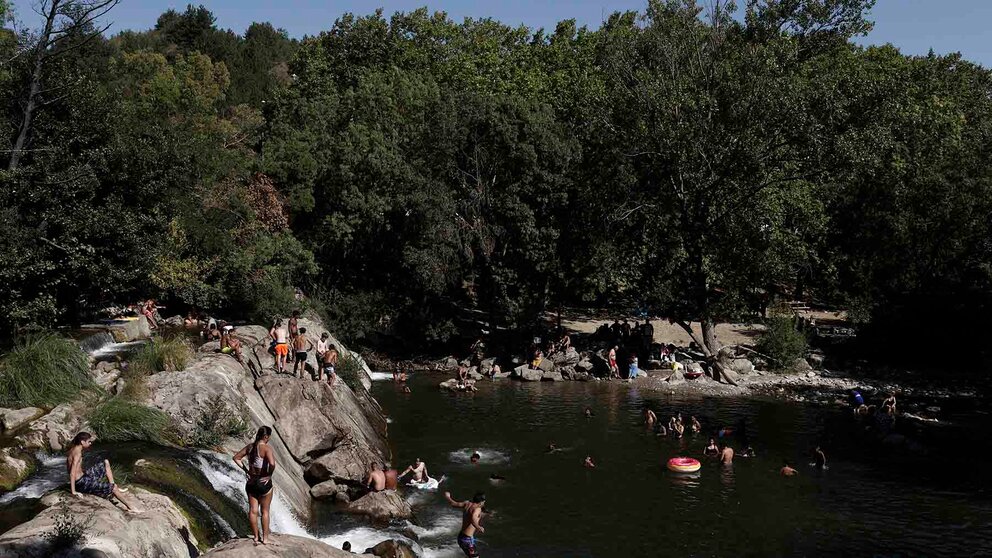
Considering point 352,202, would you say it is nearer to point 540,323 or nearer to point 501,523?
point 540,323

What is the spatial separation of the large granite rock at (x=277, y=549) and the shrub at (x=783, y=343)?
110 feet

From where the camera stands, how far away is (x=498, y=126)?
44156mm

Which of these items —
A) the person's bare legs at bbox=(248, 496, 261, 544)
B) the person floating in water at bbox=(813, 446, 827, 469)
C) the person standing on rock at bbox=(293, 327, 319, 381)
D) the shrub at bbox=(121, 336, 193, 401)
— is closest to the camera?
the person's bare legs at bbox=(248, 496, 261, 544)

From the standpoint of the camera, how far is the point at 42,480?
16.2 m

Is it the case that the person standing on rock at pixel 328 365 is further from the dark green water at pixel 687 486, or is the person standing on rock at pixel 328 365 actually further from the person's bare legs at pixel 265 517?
the person's bare legs at pixel 265 517

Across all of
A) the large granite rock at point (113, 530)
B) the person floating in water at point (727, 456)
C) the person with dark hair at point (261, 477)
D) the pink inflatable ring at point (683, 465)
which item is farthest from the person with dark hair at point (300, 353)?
the person floating in water at point (727, 456)

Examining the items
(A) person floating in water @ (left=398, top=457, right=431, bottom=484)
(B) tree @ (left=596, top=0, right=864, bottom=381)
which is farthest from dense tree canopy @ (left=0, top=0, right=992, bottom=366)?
(A) person floating in water @ (left=398, top=457, right=431, bottom=484)

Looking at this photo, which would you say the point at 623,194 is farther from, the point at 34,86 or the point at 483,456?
the point at 34,86

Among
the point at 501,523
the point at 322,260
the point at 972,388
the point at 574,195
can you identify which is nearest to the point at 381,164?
the point at 322,260

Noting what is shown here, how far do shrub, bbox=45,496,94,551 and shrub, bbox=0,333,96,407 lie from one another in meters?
7.75

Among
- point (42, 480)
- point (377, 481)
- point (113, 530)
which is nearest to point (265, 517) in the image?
point (113, 530)

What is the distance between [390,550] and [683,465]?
466 inches

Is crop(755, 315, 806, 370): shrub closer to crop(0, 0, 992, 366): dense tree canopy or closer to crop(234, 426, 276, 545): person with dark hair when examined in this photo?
crop(0, 0, 992, 366): dense tree canopy

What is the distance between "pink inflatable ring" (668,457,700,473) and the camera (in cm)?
2661
